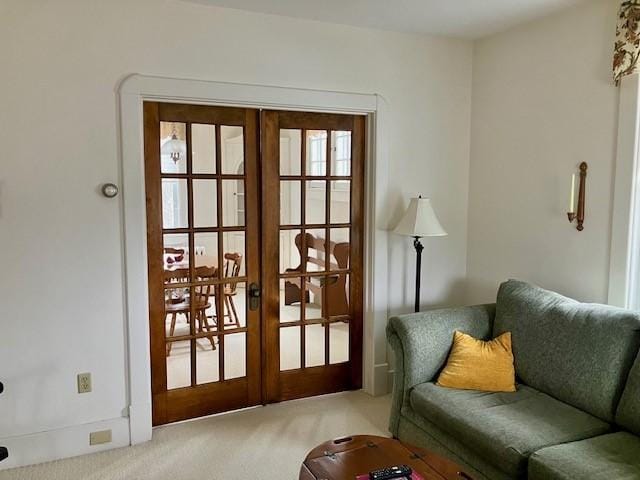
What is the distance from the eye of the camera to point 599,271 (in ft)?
10.2

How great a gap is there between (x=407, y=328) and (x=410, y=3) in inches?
72.7

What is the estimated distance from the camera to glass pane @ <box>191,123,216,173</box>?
3.29 meters

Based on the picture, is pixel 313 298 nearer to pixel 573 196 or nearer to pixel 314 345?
pixel 314 345

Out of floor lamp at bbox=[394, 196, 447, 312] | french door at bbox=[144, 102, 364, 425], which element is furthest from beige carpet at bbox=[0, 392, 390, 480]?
floor lamp at bbox=[394, 196, 447, 312]

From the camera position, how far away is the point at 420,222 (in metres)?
3.59

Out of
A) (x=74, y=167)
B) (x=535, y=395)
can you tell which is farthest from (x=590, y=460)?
(x=74, y=167)

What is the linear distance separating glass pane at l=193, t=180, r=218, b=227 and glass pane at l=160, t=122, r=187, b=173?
0.14 m

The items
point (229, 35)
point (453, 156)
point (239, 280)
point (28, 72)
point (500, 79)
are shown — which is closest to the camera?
point (28, 72)

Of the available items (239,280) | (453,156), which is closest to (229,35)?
(239,280)

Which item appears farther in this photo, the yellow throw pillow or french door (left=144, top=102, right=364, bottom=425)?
french door (left=144, top=102, right=364, bottom=425)

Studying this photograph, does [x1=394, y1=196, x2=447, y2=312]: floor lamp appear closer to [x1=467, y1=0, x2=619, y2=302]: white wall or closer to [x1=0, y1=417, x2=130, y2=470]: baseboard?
[x1=467, y1=0, x2=619, y2=302]: white wall

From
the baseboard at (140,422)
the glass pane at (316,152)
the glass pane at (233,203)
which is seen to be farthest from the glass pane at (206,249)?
the baseboard at (140,422)

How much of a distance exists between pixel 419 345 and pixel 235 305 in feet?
4.02

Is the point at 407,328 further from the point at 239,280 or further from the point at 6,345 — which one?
the point at 6,345
